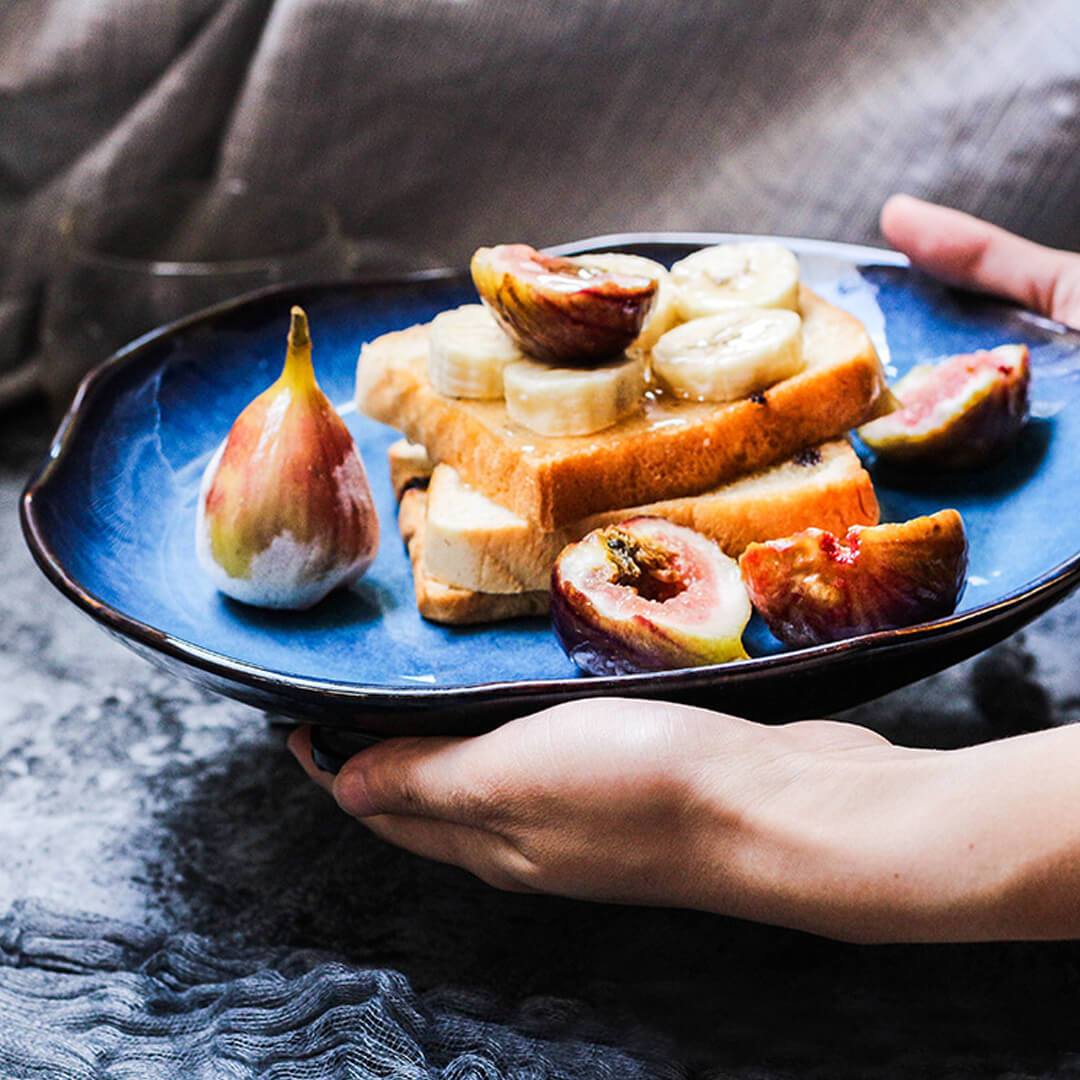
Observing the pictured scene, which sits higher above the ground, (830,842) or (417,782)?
(830,842)

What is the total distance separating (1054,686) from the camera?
170 centimetres

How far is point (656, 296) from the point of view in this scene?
158 centimetres

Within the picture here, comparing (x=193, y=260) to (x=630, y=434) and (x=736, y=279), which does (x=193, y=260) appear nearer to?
(x=736, y=279)

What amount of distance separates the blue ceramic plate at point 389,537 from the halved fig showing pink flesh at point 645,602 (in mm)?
63

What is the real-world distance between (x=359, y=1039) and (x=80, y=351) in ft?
4.31

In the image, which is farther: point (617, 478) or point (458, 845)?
point (617, 478)

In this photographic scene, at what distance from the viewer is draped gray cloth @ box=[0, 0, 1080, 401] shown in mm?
2352

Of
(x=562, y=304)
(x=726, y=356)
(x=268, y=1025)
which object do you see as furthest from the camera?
(x=726, y=356)

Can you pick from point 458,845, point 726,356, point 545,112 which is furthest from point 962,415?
point 545,112

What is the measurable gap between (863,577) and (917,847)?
0.95 ft

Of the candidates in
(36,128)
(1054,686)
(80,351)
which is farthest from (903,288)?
(36,128)

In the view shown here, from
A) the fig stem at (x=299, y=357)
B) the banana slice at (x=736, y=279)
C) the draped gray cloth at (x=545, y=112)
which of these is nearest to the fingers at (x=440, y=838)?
the fig stem at (x=299, y=357)

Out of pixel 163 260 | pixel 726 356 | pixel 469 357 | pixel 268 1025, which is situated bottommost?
pixel 163 260

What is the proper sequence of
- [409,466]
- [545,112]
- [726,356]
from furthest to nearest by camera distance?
[545,112]
[409,466]
[726,356]
